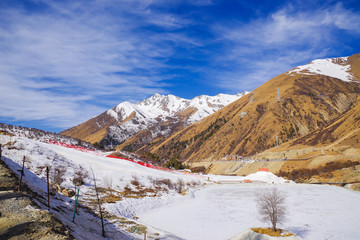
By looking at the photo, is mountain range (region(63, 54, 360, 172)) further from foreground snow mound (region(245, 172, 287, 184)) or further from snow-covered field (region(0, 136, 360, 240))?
snow-covered field (region(0, 136, 360, 240))

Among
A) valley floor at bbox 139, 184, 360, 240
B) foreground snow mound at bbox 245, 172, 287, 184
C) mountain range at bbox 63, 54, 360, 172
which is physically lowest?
foreground snow mound at bbox 245, 172, 287, 184

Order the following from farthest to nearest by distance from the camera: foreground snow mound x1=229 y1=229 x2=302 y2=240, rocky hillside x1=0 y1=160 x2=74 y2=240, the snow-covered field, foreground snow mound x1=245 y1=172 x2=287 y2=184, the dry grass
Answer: foreground snow mound x1=245 y1=172 x2=287 y2=184 < the snow-covered field < the dry grass < foreground snow mound x1=229 y1=229 x2=302 y2=240 < rocky hillside x1=0 y1=160 x2=74 y2=240

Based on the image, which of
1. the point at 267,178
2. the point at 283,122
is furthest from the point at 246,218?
the point at 283,122

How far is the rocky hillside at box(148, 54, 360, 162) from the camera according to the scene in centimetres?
11360

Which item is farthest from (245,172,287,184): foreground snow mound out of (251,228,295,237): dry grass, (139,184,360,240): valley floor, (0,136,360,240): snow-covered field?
(251,228,295,237): dry grass

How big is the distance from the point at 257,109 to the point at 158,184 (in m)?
109

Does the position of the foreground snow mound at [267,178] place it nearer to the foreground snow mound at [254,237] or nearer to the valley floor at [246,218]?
the valley floor at [246,218]

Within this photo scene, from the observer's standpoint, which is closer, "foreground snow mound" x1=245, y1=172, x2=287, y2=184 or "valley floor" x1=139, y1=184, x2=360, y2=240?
"valley floor" x1=139, y1=184, x2=360, y2=240

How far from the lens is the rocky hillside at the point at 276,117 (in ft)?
373

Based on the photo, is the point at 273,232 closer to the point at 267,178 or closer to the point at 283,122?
the point at 267,178

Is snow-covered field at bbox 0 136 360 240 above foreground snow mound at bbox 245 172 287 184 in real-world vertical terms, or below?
above

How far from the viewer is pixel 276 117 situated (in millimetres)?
122250

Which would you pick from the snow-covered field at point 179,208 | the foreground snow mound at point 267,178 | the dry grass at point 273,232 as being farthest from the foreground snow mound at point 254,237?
the foreground snow mound at point 267,178

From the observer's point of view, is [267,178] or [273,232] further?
[267,178]
